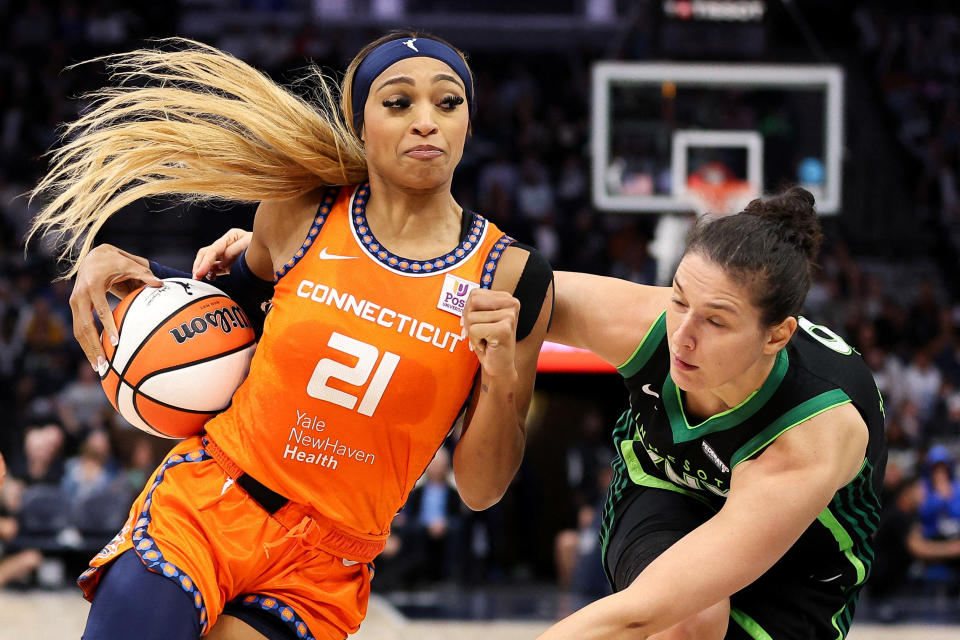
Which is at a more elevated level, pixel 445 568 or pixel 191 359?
pixel 191 359

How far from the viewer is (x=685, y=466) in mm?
3145

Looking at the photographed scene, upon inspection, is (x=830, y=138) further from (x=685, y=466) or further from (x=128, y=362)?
(x=128, y=362)

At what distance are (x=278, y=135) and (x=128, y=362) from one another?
73 cm

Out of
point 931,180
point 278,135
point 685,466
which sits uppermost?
point 278,135

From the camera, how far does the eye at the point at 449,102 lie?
301 centimetres

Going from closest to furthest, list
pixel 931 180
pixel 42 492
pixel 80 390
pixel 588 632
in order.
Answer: pixel 588 632, pixel 42 492, pixel 80 390, pixel 931 180

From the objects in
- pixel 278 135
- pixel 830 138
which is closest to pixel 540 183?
pixel 830 138

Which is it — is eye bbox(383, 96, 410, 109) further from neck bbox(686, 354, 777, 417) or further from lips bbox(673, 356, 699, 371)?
neck bbox(686, 354, 777, 417)

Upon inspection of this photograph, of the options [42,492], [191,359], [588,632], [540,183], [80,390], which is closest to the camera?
[588,632]

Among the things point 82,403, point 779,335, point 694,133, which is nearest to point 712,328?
point 779,335

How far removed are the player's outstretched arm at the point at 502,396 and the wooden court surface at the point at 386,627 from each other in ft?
14.3

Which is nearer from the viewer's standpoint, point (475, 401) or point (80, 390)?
point (475, 401)

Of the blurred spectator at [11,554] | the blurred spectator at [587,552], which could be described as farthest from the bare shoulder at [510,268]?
the blurred spectator at [11,554]

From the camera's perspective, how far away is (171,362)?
3.07 m
